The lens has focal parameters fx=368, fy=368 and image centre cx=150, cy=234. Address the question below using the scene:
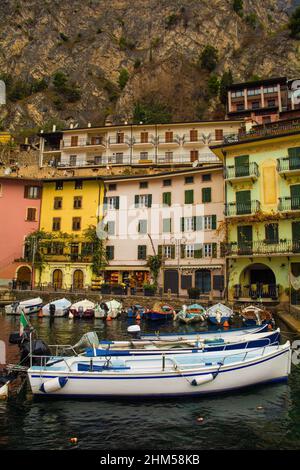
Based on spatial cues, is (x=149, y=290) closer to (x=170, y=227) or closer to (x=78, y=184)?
(x=170, y=227)

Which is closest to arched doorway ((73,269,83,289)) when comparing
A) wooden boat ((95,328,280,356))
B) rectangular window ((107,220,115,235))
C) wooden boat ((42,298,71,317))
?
rectangular window ((107,220,115,235))

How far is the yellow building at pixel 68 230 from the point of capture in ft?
150

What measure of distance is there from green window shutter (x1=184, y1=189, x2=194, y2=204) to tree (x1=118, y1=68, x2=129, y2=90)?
59.7 meters

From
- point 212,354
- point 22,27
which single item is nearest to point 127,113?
point 22,27

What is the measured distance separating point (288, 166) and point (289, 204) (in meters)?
3.65

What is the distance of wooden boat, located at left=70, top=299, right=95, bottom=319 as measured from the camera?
111ft

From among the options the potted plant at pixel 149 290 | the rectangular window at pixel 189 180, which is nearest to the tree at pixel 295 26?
the rectangular window at pixel 189 180

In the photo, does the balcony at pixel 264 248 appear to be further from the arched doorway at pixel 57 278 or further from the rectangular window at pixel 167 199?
the arched doorway at pixel 57 278

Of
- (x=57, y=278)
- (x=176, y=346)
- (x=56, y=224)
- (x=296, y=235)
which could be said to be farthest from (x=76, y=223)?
(x=176, y=346)

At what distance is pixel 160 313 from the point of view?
105 feet

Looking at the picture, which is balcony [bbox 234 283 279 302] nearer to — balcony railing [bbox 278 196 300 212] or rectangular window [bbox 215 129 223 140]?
balcony railing [bbox 278 196 300 212]

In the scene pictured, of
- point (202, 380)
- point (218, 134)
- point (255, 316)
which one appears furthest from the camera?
point (218, 134)

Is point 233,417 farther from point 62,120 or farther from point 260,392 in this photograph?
point 62,120

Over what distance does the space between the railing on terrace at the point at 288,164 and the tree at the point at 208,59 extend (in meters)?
59.2
